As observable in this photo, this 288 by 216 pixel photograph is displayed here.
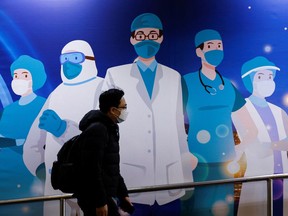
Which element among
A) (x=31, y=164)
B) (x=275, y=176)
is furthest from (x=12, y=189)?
(x=275, y=176)

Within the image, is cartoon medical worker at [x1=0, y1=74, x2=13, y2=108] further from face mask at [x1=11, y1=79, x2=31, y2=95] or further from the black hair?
the black hair

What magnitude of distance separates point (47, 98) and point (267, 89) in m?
2.32

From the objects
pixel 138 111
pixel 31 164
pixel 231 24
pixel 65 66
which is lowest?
pixel 31 164

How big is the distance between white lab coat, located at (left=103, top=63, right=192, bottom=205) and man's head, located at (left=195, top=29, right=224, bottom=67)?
37 cm

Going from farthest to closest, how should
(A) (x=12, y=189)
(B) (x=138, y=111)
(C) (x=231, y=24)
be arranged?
(C) (x=231, y=24) → (B) (x=138, y=111) → (A) (x=12, y=189)

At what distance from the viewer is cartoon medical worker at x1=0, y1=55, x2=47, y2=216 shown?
403cm

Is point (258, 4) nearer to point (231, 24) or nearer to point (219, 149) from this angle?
point (231, 24)

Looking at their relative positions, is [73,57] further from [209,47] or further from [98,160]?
[98,160]

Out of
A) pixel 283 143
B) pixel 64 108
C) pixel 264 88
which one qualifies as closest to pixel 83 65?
pixel 64 108

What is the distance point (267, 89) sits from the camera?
4938mm

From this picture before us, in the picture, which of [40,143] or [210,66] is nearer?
[40,143]

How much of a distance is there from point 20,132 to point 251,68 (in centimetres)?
244

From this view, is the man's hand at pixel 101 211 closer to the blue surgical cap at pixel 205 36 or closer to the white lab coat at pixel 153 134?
the white lab coat at pixel 153 134

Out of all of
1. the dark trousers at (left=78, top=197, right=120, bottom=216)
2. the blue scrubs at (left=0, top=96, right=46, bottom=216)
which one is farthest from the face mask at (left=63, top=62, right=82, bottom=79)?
the dark trousers at (left=78, top=197, right=120, bottom=216)
